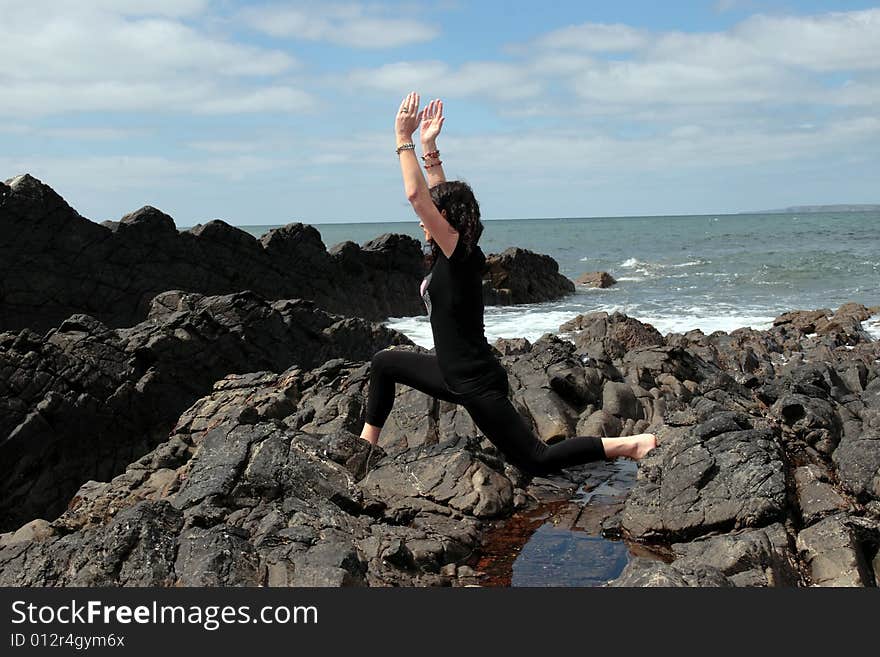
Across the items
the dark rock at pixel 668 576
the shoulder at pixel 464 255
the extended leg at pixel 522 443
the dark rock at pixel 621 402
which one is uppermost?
the shoulder at pixel 464 255

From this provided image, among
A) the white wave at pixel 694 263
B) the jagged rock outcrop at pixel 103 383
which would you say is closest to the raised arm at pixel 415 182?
the jagged rock outcrop at pixel 103 383

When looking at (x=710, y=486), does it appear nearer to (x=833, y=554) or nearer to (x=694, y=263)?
(x=833, y=554)

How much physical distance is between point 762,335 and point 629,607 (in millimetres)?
20916

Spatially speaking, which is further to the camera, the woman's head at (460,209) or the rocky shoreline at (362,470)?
the woman's head at (460,209)

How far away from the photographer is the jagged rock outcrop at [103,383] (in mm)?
11969

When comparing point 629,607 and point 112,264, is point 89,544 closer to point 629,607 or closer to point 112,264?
point 629,607

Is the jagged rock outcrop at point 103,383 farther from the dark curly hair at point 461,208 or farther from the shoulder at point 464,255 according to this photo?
the dark curly hair at point 461,208

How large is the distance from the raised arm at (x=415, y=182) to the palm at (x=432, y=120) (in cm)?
35

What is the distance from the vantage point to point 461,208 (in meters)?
4.98

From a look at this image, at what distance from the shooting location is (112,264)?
2494 centimetres

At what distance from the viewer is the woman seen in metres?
4.87

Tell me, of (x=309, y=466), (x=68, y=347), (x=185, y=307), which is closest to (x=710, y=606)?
(x=309, y=466)

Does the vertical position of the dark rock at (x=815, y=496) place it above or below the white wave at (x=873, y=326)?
above

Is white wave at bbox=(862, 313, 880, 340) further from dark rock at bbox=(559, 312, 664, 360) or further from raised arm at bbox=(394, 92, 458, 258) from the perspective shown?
raised arm at bbox=(394, 92, 458, 258)
